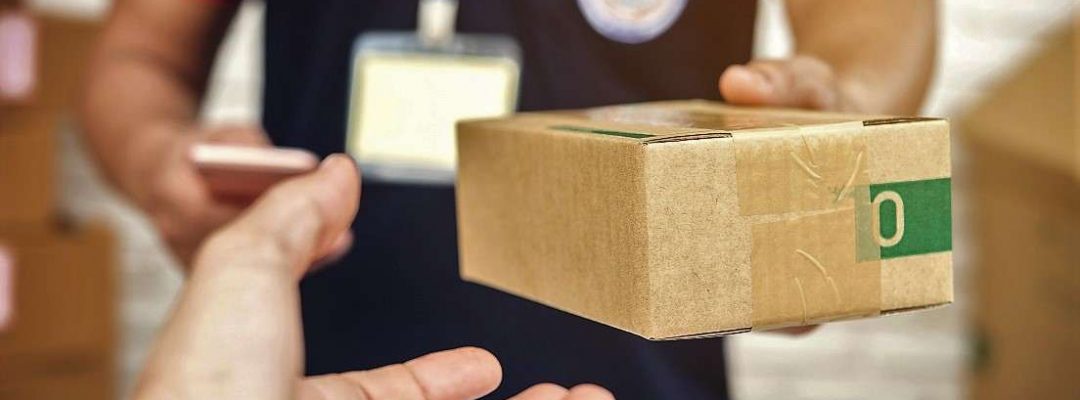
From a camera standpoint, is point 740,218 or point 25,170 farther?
point 25,170

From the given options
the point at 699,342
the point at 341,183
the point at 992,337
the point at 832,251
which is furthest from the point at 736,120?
the point at 992,337

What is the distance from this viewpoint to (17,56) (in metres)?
1.93

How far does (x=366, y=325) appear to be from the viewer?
0.91 m

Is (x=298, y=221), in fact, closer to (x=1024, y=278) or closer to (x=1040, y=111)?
(x=1040, y=111)

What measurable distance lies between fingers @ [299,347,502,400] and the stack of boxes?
1491 mm

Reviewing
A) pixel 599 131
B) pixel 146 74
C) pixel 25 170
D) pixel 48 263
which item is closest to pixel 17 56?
pixel 25 170

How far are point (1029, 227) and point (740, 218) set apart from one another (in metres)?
1.43

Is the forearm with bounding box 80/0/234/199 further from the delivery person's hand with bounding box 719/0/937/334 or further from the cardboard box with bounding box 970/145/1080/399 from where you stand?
the cardboard box with bounding box 970/145/1080/399

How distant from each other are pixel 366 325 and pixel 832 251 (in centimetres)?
49

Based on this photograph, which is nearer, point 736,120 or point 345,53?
point 736,120

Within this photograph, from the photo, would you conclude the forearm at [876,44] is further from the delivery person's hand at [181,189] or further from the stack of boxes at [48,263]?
the stack of boxes at [48,263]

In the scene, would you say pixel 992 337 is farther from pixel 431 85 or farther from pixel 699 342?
pixel 431 85

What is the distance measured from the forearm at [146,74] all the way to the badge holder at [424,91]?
219 mm

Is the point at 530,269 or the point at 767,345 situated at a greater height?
the point at 530,269
